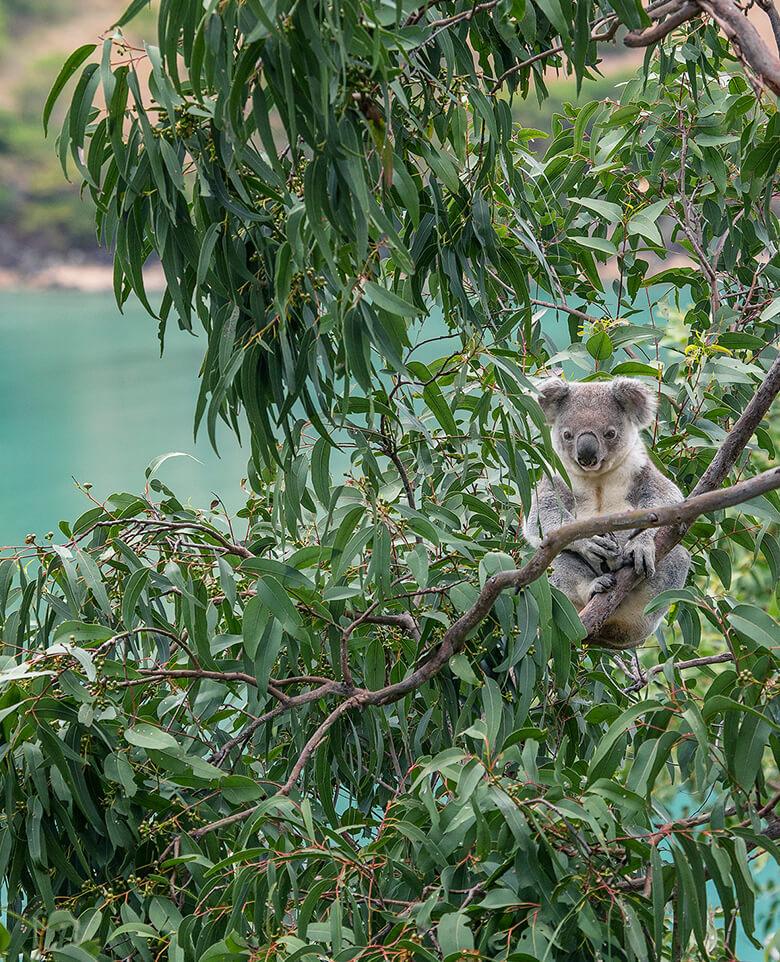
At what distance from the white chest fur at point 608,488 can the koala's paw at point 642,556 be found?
0.20 metres

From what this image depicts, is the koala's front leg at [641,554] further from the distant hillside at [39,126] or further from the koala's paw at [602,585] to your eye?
the distant hillside at [39,126]

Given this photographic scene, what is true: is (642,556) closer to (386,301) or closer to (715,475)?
(715,475)

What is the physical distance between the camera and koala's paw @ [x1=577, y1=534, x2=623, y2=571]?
216 centimetres

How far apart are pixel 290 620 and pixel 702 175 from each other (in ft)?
4.86

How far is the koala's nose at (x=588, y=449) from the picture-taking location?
89.0 inches

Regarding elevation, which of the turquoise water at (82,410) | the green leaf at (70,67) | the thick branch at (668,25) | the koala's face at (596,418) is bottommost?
the turquoise water at (82,410)

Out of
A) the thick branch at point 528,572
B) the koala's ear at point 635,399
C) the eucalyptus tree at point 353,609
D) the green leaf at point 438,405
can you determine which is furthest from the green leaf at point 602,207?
the thick branch at point 528,572

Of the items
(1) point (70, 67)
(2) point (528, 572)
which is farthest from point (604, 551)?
(1) point (70, 67)

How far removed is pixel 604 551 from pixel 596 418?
0.29 metres

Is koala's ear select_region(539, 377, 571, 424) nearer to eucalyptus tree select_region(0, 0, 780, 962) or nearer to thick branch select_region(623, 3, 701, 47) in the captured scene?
eucalyptus tree select_region(0, 0, 780, 962)

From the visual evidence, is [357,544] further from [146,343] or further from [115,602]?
[146,343]

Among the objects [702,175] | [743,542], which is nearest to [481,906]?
[743,542]

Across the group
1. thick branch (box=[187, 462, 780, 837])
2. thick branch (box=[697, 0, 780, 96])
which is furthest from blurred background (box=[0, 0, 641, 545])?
thick branch (box=[187, 462, 780, 837])

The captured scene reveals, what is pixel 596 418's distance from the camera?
2299 mm
